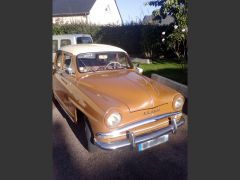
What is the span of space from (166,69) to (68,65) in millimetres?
1207

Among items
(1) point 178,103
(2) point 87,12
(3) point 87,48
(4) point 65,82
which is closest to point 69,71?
(4) point 65,82

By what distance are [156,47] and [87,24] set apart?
83 cm

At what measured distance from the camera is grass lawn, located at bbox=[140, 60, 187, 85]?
2539 mm

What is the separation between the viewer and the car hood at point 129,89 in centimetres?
228

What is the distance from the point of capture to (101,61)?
286 centimetres

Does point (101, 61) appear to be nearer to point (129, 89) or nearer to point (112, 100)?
point (129, 89)

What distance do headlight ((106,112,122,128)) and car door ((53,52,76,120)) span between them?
0.60 m

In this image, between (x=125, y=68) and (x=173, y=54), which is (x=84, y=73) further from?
(x=173, y=54)

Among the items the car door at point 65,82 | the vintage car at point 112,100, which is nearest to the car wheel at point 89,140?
the vintage car at point 112,100

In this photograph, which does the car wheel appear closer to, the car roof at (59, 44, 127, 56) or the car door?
the car door

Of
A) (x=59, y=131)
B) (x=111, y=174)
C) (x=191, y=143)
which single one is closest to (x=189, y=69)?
(x=191, y=143)

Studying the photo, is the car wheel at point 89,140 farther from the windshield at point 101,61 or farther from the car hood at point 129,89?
the windshield at point 101,61

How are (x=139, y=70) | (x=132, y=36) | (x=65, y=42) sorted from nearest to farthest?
1. (x=132, y=36)
2. (x=65, y=42)
3. (x=139, y=70)

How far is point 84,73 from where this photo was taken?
2.80 m
